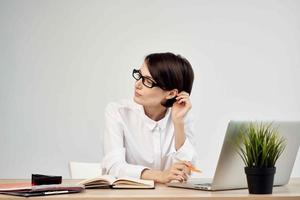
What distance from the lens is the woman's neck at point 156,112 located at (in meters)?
→ 3.02

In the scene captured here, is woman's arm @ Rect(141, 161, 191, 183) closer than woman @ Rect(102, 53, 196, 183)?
Yes

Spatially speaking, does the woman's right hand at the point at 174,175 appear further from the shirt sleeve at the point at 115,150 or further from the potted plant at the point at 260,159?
the potted plant at the point at 260,159

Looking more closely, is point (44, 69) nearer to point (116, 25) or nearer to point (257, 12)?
point (116, 25)

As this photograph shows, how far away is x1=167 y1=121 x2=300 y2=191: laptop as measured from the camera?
183cm

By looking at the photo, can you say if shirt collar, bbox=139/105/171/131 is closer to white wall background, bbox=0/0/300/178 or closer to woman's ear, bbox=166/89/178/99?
woman's ear, bbox=166/89/178/99

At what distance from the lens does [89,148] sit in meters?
4.46

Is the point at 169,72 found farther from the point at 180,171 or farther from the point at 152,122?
the point at 180,171

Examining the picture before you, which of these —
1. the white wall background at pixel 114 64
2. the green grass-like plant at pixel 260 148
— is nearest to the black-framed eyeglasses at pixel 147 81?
the green grass-like plant at pixel 260 148

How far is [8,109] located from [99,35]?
0.92 m

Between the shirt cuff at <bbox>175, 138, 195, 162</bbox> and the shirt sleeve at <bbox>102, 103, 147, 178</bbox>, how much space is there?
0.89 feet

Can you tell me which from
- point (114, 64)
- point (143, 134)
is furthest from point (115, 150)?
point (114, 64)

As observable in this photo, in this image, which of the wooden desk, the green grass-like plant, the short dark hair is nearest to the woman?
the short dark hair

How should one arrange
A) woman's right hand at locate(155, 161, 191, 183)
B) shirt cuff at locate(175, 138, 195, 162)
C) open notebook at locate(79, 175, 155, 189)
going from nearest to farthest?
open notebook at locate(79, 175, 155, 189), woman's right hand at locate(155, 161, 191, 183), shirt cuff at locate(175, 138, 195, 162)

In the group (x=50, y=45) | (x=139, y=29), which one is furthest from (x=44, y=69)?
(x=139, y=29)
